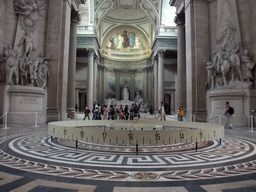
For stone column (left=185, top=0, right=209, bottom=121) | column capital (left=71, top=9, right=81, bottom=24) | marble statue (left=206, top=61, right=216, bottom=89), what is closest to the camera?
marble statue (left=206, top=61, right=216, bottom=89)

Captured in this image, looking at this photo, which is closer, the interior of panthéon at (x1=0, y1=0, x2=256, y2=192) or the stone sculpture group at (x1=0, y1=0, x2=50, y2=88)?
the interior of panthéon at (x1=0, y1=0, x2=256, y2=192)

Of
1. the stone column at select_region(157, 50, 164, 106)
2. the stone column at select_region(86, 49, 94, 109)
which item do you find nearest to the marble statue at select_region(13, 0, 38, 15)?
the stone column at select_region(86, 49, 94, 109)

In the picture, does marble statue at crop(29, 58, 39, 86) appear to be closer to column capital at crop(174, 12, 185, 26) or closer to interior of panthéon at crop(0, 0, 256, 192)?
interior of panthéon at crop(0, 0, 256, 192)

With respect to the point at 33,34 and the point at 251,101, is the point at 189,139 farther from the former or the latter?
the point at 33,34

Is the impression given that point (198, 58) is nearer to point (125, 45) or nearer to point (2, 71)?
point (2, 71)

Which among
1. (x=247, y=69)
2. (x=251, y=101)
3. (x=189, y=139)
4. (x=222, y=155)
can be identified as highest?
(x=247, y=69)

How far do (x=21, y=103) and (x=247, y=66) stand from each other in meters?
10.5

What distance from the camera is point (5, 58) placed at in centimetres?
803

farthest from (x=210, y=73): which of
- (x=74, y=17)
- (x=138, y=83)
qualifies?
(x=138, y=83)

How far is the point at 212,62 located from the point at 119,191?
957cm

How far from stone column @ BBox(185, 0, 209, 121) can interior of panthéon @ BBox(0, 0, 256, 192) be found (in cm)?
5

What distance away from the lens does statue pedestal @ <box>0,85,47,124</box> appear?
26.3 feet

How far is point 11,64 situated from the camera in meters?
8.01

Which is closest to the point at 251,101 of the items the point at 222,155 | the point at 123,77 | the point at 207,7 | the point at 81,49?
the point at 207,7
